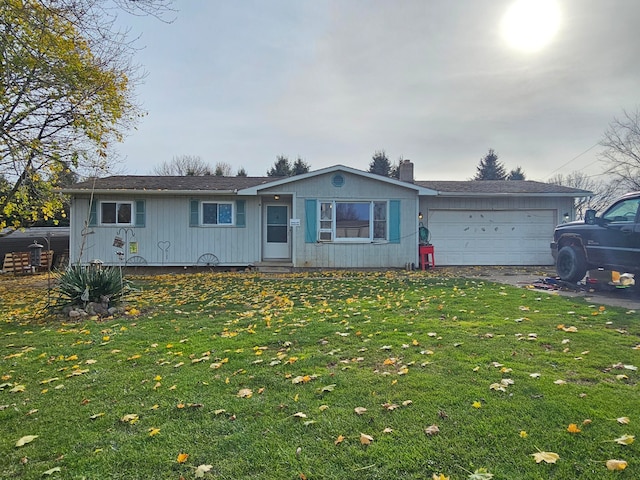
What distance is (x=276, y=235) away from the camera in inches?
565

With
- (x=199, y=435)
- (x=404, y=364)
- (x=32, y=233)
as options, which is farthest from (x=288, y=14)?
(x=32, y=233)

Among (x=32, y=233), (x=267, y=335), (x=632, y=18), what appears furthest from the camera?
(x=32, y=233)

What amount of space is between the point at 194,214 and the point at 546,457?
12955mm

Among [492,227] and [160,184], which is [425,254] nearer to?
[492,227]

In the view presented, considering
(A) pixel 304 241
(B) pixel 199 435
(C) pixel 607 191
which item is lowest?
(B) pixel 199 435

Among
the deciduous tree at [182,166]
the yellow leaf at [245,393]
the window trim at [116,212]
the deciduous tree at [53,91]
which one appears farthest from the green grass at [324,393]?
the deciduous tree at [182,166]

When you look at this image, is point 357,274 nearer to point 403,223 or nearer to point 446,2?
point 403,223

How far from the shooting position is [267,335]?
5195mm

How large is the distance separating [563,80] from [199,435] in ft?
48.5

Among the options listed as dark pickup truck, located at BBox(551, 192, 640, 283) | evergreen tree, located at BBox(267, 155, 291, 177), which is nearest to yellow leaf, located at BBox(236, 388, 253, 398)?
dark pickup truck, located at BBox(551, 192, 640, 283)

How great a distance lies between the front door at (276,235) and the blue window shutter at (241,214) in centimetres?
90

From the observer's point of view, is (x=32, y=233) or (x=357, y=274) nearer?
(x=357, y=274)

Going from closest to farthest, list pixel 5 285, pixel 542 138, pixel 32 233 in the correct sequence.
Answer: pixel 5 285 < pixel 542 138 < pixel 32 233

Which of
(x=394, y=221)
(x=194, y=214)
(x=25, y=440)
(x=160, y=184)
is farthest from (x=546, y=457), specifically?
(x=160, y=184)
